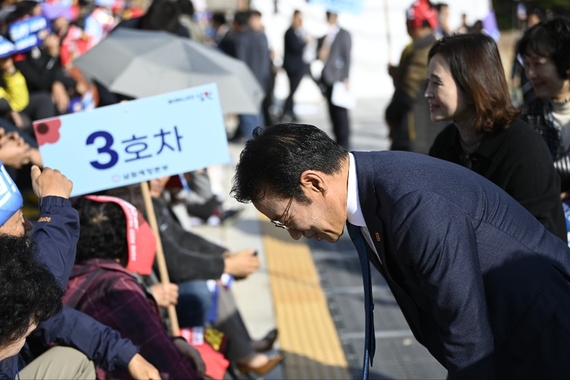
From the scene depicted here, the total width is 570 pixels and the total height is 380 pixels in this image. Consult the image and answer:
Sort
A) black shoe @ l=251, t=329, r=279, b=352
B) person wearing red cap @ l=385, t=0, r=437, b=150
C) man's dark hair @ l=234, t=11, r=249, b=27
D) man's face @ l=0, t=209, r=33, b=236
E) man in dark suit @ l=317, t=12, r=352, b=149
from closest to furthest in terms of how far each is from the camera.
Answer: man's face @ l=0, t=209, r=33, b=236, black shoe @ l=251, t=329, r=279, b=352, person wearing red cap @ l=385, t=0, r=437, b=150, man in dark suit @ l=317, t=12, r=352, b=149, man's dark hair @ l=234, t=11, r=249, b=27

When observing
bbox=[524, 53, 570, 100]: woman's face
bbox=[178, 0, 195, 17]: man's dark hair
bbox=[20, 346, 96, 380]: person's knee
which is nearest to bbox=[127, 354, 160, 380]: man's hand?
bbox=[20, 346, 96, 380]: person's knee

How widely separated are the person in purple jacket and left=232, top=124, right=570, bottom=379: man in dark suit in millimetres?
639

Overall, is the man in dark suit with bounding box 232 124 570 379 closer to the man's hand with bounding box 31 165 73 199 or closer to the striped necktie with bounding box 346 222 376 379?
the striped necktie with bounding box 346 222 376 379

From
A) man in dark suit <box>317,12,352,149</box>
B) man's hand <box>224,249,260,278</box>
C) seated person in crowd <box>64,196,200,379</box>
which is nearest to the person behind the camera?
seated person in crowd <box>64,196,200,379</box>

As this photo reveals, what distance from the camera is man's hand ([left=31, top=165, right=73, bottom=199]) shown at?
10.2ft

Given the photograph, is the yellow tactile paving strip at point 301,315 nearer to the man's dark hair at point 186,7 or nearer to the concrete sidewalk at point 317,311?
the concrete sidewalk at point 317,311

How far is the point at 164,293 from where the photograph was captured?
13.3 feet

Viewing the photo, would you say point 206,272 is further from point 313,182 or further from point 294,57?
point 294,57

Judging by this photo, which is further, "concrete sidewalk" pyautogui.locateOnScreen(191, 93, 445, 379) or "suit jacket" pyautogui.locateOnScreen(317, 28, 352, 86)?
"suit jacket" pyautogui.locateOnScreen(317, 28, 352, 86)

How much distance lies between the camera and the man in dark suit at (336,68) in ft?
37.3

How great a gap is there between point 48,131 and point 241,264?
1.35 metres

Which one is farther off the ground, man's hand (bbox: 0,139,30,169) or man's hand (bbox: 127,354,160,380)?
man's hand (bbox: 0,139,30,169)

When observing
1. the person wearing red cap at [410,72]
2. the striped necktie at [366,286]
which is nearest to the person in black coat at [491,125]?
the striped necktie at [366,286]

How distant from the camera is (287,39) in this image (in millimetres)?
13336
